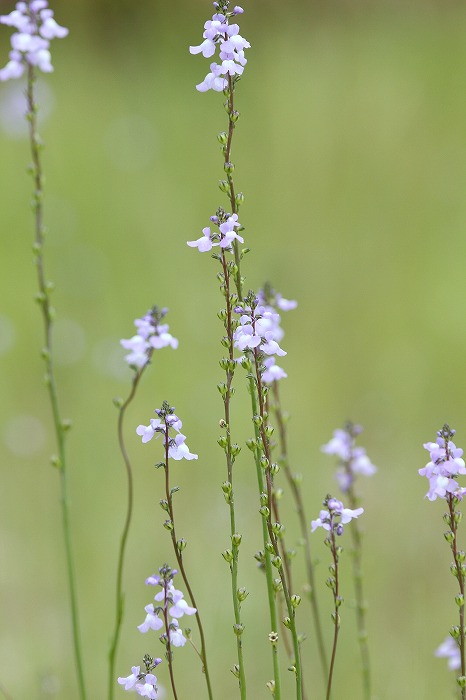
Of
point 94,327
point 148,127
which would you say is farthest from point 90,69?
point 94,327

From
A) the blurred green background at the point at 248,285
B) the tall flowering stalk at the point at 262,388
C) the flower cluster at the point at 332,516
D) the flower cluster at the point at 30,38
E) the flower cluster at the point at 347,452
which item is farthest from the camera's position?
the blurred green background at the point at 248,285

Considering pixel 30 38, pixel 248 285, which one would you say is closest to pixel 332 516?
pixel 30 38

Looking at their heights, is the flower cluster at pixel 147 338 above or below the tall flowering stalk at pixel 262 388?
above

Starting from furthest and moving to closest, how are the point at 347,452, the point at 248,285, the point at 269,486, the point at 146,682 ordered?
1. the point at 248,285
2. the point at 347,452
3. the point at 146,682
4. the point at 269,486

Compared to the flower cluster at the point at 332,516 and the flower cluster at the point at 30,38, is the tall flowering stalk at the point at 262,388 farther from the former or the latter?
the flower cluster at the point at 30,38

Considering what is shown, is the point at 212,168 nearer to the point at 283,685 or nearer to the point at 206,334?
the point at 206,334

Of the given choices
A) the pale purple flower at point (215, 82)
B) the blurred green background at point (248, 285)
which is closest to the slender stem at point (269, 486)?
the pale purple flower at point (215, 82)

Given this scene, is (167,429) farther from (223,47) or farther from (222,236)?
(223,47)

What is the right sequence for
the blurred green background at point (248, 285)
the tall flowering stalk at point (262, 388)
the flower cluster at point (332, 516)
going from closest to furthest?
1. the tall flowering stalk at point (262, 388)
2. the flower cluster at point (332, 516)
3. the blurred green background at point (248, 285)
